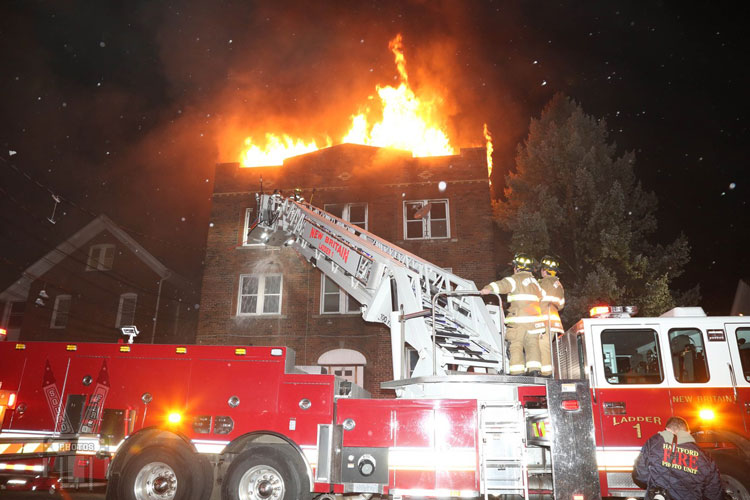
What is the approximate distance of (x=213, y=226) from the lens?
754 inches

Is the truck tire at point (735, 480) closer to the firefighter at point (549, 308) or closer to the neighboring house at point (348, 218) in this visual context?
the firefighter at point (549, 308)

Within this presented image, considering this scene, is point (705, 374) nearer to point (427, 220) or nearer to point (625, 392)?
point (625, 392)

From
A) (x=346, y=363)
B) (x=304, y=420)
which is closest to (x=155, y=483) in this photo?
(x=304, y=420)

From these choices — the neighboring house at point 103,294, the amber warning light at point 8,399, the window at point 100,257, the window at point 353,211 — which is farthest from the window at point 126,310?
the amber warning light at point 8,399

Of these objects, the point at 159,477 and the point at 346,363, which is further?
the point at 346,363

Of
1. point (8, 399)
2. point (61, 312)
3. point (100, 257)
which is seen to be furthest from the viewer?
point (100, 257)

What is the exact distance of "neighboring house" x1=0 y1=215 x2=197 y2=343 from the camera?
2194 centimetres

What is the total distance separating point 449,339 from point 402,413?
1.52 m

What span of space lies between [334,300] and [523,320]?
37.8 ft

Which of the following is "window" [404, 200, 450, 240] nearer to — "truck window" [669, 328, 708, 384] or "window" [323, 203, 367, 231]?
"window" [323, 203, 367, 231]

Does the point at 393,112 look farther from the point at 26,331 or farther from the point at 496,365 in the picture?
the point at 26,331

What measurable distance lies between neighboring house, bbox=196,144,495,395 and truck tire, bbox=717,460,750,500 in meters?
11.3

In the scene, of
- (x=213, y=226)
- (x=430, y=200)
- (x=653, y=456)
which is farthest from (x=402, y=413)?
(x=213, y=226)

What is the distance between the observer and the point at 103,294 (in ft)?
73.5
